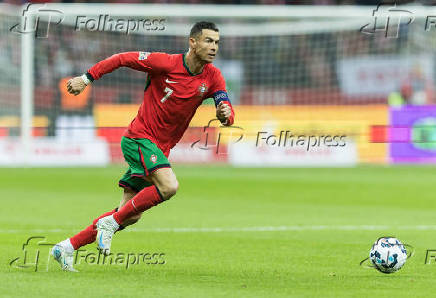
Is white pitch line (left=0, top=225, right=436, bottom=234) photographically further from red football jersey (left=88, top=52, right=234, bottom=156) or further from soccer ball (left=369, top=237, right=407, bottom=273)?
soccer ball (left=369, top=237, right=407, bottom=273)

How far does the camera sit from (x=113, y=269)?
8.03 m

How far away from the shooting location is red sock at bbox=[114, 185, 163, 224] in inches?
312

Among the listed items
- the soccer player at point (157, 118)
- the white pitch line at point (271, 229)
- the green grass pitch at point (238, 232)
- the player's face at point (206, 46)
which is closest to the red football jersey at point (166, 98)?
the soccer player at point (157, 118)

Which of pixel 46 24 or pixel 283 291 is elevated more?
pixel 46 24

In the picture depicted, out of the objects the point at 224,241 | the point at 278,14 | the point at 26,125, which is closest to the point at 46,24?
the point at 26,125

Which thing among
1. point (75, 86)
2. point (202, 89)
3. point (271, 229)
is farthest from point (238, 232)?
point (75, 86)

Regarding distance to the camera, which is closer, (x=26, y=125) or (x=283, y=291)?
(x=283, y=291)

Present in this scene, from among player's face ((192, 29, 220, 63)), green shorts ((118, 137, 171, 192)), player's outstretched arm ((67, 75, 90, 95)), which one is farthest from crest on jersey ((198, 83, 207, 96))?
player's outstretched arm ((67, 75, 90, 95))

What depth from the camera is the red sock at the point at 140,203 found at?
7930mm

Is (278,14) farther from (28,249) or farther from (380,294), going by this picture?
(380,294)

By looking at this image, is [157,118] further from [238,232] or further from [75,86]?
[238,232]

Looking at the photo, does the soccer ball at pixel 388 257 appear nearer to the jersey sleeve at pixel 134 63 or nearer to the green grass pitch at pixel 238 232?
the green grass pitch at pixel 238 232

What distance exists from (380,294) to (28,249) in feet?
13.0

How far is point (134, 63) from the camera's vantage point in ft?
26.5
